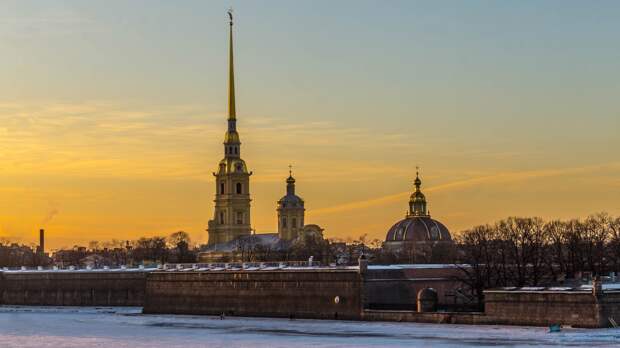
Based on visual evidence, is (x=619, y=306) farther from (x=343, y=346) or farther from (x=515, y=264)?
(x=515, y=264)

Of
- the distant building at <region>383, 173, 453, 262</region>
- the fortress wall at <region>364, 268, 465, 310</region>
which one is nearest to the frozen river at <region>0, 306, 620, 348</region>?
the fortress wall at <region>364, 268, 465, 310</region>

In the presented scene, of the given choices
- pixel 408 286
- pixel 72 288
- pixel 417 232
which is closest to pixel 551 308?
pixel 408 286

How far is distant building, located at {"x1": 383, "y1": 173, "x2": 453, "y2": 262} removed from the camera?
163375 mm

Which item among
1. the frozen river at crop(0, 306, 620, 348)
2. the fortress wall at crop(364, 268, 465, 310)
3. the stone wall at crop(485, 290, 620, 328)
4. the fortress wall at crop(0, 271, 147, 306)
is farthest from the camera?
the fortress wall at crop(0, 271, 147, 306)

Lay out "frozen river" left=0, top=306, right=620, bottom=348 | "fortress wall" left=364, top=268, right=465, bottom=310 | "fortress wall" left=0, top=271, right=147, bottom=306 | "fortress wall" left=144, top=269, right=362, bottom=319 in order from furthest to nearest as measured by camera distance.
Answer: "fortress wall" left=0, top=271, right=147, bottom=306 → "fortress wall" left=144, top=269, right=362, bottom=319 → "fortress wall" left=364, top=268, right=465, bottom=310 → "frozen river" left=0, top=306, right=620, bottom=348

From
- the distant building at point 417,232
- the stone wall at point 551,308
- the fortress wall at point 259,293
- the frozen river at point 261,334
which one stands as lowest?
the frozen river at point 261,334

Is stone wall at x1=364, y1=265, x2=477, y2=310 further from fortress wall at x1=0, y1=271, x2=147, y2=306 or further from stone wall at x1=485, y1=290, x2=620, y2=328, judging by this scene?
fortress wall at x1=0, y1=271, x2=147, y2=306

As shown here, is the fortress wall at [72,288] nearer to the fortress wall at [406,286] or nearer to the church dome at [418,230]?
the fortress wall at [406,286]

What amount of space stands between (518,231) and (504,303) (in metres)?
45.0

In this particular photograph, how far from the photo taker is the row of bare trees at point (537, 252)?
9031 centimetres

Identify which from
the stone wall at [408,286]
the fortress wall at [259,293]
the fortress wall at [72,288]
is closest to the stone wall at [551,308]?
the stone wall at [408,286]

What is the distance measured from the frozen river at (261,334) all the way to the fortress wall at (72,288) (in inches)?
613

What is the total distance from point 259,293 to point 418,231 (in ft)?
255

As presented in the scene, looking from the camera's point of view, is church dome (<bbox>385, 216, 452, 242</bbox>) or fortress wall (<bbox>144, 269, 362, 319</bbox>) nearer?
fortress wall (<bbox>144, 269, 362, 319</bbox>)
